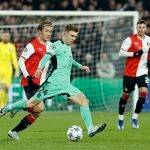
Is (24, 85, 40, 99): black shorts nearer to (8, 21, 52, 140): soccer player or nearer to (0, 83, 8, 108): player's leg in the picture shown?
(8, 21, 52, 140): soccer player

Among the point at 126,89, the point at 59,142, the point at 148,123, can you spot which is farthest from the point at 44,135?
the point at 148,123

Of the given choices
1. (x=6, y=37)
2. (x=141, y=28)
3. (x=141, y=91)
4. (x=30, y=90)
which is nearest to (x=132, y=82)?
(x=141, y=91)

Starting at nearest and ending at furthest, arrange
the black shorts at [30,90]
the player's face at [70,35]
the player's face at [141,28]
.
Result: the player's face at [70,35] → the black shorts at [30,90] → the player's face at [141,28]

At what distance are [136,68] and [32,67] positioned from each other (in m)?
2.86

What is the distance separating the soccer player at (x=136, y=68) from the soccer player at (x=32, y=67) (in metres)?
2.44

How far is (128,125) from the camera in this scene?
15.5m

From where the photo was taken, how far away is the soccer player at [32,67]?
38.2ft

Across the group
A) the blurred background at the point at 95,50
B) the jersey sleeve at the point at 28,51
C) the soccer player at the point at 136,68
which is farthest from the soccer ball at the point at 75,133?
the blurred background at the point at 95,50

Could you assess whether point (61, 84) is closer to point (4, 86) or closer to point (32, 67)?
point (32, 67)

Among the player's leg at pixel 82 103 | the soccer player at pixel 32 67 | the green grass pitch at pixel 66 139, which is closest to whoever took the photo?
the green grass pitch at pixel 66 139

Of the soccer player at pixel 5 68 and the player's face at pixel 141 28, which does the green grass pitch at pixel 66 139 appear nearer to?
the player's face at pixel 141 28

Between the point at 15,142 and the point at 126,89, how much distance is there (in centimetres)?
403

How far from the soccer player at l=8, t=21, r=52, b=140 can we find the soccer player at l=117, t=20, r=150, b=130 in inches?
96.1

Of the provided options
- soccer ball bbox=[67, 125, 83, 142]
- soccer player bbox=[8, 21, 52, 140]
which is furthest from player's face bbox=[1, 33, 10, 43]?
soccer ball bbox=[67, 125, 83, 142]
